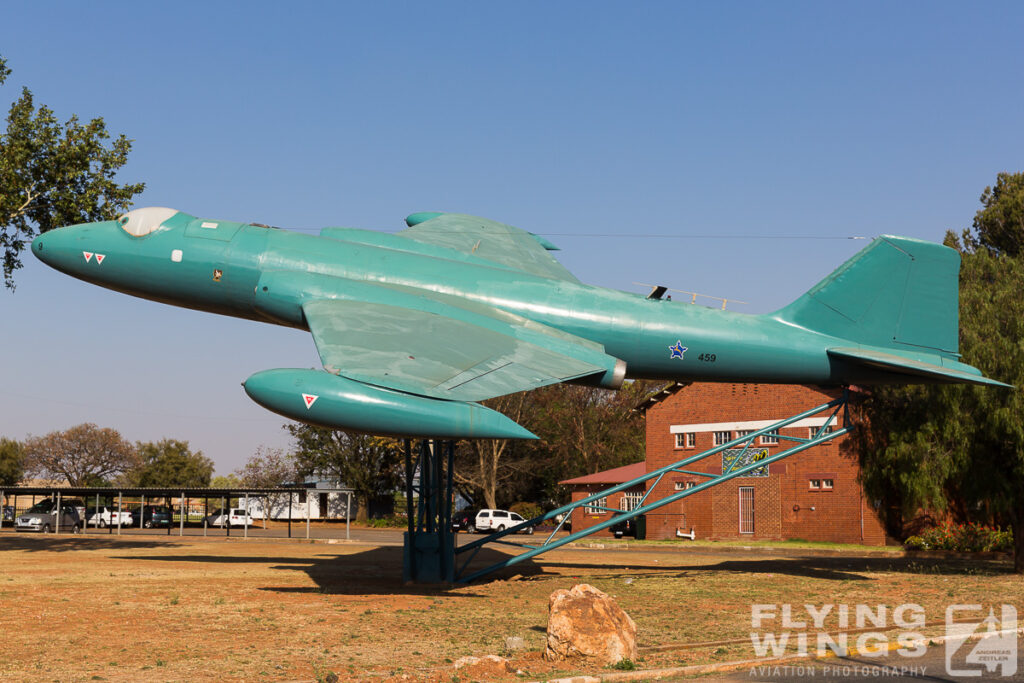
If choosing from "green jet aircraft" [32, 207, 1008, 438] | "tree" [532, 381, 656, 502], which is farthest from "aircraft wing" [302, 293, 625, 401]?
"tree" [532, 381, 656, 502]

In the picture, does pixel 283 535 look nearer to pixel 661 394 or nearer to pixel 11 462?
pixel 661 394

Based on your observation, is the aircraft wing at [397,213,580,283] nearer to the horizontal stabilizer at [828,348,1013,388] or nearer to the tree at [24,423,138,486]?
the horizontal stabilizer at [828,348,1013,388]

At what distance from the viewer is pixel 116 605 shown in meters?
15.2

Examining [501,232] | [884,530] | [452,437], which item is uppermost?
[501,232]

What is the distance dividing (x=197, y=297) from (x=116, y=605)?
24.1 ft

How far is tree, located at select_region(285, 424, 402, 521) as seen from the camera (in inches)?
2788

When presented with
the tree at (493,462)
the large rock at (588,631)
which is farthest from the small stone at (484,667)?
the tree at (493,462)

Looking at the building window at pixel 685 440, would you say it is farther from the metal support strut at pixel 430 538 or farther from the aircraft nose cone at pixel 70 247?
the aircraft nose cone at pixel 70 247

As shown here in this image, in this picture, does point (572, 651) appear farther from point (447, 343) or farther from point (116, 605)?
point (116, 605)

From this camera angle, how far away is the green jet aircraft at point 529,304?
1855 centimetres

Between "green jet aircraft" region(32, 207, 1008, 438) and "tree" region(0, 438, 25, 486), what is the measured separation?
92852 millimetres

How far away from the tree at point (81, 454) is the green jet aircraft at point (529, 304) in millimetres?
94149

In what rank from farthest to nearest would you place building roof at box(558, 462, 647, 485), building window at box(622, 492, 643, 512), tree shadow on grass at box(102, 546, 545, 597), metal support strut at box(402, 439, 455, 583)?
1. building roof at box(558, 462, 647, 485)
2. building window at box(622, 492, 643, 512)
3. metal support strut at box(402, 439, 455, 583)
4. tree shadow on grass at box(102, 546, 545, 597)

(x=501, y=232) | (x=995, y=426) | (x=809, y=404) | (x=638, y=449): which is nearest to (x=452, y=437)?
(x=501, y=232)
